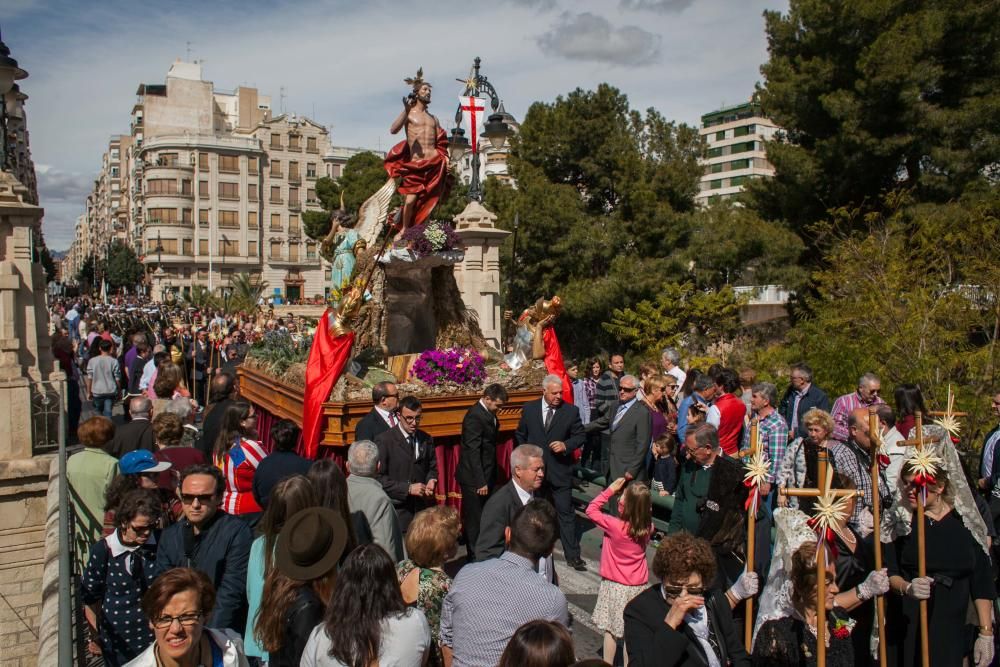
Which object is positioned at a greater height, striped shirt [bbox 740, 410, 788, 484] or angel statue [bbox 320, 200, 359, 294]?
angel statue [bbox 320, 200, 359, 294]

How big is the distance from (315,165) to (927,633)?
6599cm

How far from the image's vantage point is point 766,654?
3951 mm

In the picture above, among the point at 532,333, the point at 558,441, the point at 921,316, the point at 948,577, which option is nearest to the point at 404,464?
the point at 558,441

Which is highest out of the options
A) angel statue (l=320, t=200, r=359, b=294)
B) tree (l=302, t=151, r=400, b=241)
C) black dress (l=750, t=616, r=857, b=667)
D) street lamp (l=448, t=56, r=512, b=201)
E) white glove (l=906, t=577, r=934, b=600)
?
tree (l=302, t=151, r=400, b=241)

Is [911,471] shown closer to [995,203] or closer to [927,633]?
[927,633]

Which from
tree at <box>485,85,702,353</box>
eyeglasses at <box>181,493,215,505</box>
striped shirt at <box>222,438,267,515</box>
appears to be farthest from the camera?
tree at <box>485,85,702,353</box>

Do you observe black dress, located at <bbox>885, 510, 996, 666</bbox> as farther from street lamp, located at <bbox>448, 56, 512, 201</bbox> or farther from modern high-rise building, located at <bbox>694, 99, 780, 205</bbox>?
modern high-rise building, located at <bbox>694, 99, 780, 205</bbox>

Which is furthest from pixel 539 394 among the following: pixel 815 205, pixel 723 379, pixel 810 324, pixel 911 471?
pixel 815 205

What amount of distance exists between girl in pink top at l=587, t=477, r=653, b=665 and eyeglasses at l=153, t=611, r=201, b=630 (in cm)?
258

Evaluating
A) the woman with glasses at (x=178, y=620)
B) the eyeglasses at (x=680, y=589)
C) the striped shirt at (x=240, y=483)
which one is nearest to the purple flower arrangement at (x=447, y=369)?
the striped shirt at (x=240, y=483)

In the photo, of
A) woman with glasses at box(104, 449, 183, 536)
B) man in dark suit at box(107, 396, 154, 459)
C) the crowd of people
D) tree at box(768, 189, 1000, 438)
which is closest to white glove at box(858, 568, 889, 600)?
the crowd of people

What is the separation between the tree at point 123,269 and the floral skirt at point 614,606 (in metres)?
63.5

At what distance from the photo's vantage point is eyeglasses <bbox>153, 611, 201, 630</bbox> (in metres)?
3.14

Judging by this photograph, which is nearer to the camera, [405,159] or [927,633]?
[927,633]
